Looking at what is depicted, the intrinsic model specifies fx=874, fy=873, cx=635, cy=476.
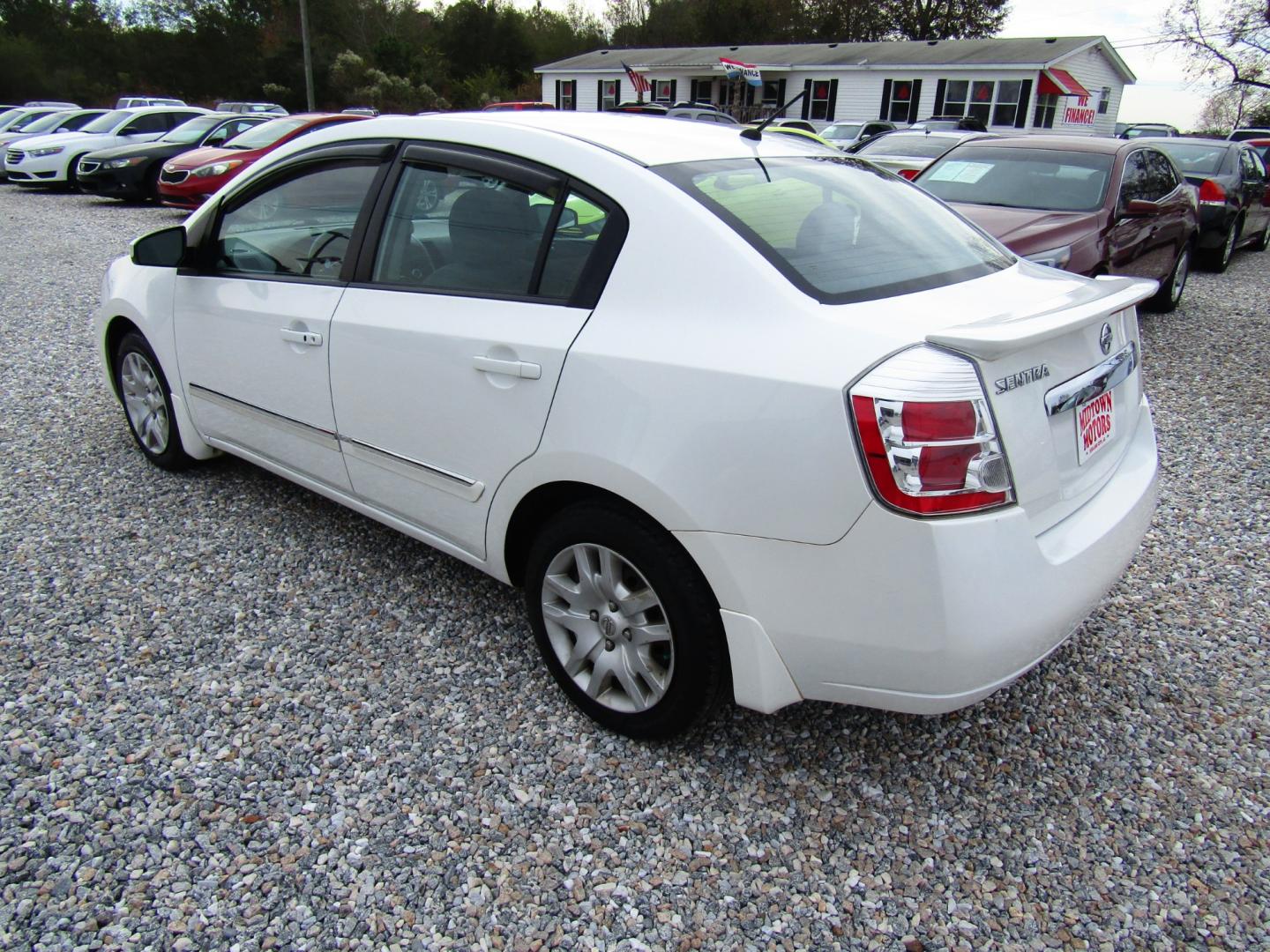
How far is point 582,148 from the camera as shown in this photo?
2.46 meters

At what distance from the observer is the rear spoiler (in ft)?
6.13

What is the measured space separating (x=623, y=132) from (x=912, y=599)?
1.63 m

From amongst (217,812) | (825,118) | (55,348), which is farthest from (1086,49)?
(217,812)

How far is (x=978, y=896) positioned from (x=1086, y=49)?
134 ft

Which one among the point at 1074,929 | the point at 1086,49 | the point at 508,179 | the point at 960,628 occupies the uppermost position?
the point at 1086,49

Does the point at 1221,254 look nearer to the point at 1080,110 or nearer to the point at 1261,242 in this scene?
the point at 1261,242

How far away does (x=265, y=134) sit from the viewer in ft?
44.7

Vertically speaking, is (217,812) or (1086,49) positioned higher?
(1086,49)

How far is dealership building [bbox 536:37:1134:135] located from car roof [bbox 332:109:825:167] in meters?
31.2

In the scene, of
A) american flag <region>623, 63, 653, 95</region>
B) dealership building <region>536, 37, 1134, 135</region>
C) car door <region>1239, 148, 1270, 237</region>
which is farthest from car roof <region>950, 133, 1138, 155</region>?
american flag <region>623, 63, 653, 95</region>

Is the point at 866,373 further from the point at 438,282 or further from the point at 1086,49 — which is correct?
the point at 1086,49

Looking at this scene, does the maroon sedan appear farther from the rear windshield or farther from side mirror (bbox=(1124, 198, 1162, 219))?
the rear windshield

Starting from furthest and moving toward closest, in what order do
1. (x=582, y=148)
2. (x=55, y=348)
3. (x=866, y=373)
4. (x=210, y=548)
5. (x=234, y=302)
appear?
1. (x=55, y=348)
2. (x=210, y=548)
3. (x=234, y=302)
4. (x=582, y=148)
5. (x=866, y=373)

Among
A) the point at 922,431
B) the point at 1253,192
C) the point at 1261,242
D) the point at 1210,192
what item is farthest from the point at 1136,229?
the point at 1261,242
